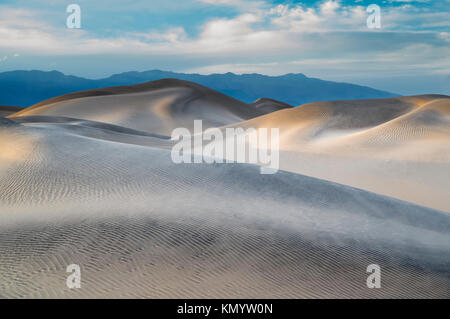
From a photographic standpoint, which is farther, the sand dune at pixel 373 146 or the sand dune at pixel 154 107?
the sand dune at pixel 154 107

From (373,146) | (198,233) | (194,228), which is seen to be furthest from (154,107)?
(198,233)

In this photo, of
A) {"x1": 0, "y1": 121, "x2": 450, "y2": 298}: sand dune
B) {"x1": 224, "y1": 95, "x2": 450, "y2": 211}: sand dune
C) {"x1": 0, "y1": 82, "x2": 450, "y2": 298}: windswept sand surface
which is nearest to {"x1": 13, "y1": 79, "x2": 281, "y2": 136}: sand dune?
{"x1": 224, "y1": 95, "x2": 450, "y2": 211}: sand dune

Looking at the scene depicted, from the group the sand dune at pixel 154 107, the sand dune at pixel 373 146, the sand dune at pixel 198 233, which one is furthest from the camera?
the sand dune at pixel 154 107

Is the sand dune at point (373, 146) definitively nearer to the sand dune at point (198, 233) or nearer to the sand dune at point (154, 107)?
the sand dune at point (198, 233)

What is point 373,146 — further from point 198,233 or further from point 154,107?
point 154,107

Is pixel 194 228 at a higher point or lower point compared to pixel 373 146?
lower

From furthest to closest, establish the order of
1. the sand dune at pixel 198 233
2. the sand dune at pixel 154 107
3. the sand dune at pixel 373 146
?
the sand dune at pixel 154 107
the sand dune at pixel 373 146
the sand dune at pixel 198 233

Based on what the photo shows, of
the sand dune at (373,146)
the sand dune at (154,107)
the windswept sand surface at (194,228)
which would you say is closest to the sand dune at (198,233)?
the windswept sand surface at (194,228)

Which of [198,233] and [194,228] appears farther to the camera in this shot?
[194,228]
